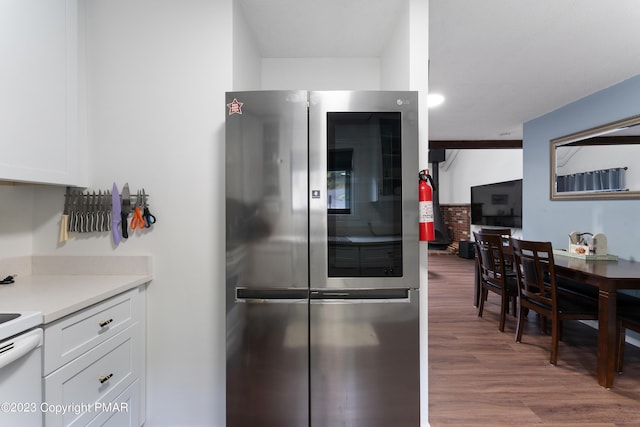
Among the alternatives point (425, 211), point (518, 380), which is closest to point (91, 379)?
point (425, 211)

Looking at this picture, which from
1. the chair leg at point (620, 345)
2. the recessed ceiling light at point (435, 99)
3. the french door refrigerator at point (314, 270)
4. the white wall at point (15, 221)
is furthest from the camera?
the recessed ceiling light at point (435, 99)

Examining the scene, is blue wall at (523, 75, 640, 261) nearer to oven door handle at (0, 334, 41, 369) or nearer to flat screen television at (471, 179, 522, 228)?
flat screen television at (471, 179, 522, 228)

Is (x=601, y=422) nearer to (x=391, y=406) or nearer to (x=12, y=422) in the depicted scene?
(x=391, y=406)

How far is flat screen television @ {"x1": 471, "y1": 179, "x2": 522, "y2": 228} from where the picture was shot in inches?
234

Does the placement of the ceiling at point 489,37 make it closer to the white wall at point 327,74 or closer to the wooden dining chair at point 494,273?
the white wall at point 327,74

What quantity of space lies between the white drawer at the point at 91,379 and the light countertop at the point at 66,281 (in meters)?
0.22

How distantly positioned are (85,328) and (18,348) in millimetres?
282

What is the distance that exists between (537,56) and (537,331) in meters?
2.68

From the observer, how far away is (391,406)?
135cm

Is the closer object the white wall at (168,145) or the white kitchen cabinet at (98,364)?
the white kitchen cabinet at (98,364)

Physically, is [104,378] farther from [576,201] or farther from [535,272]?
[576,201]

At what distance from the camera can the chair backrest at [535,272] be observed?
2359 millimetres

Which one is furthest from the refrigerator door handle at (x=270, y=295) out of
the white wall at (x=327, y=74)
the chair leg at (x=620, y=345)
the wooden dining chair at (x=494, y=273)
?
the wooden dining chair at (x=494, y=273)

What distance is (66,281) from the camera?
143 cm
